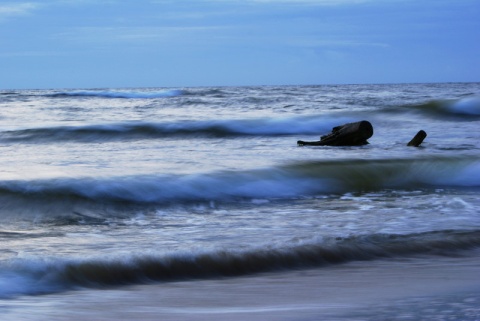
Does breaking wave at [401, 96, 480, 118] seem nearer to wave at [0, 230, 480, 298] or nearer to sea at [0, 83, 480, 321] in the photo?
sea at [0, 83, 480, 321]

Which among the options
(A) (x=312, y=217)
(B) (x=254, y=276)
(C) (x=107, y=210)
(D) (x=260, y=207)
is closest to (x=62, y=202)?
(C) (x=107, y=210)

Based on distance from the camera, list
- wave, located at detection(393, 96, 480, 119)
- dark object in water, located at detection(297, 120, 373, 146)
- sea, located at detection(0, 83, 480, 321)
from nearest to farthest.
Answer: sea, located at detection(0, 83, 480, 321), dark object in water, located at detection(297, 120, 373, 146), wave, located at detection(393, 96, 480, 119)

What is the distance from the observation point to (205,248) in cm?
384

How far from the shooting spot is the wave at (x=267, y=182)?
225 inches

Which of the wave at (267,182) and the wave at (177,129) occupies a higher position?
the wave at (177,129)

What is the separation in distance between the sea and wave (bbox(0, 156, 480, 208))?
2 centimetres

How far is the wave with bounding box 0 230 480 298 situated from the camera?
10.8 feet

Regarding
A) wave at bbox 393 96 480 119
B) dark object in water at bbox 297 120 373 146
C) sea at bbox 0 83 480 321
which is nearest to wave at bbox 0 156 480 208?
sea at bbox 0 83 480 321

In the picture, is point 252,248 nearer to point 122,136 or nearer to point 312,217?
point 312,217

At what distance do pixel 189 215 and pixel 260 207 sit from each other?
0.61 m

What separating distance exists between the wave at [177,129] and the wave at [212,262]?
844cm

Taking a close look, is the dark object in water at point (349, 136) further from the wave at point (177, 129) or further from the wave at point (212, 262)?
the wave at point (212, 262)

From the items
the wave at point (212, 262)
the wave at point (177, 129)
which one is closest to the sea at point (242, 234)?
the wave at point (212, 262)

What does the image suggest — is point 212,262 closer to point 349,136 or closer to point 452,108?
point 349,136
